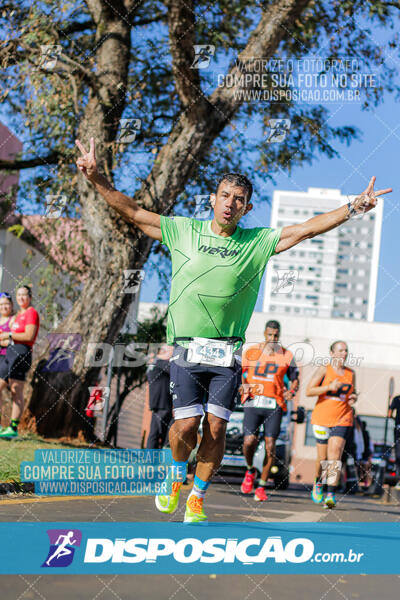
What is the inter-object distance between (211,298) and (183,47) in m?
8.24

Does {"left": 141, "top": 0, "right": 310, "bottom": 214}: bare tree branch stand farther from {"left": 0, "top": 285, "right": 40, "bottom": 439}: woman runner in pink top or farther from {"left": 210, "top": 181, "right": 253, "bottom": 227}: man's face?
{"left": 210, "top": 181, "right": 253, "bottom": 227}: man's face

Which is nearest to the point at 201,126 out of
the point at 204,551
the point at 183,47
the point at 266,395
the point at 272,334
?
the point at 183,47

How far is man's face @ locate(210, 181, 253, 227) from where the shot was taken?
5.12 m

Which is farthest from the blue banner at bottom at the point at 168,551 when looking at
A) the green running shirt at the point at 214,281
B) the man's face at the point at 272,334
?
the man's face at the point at 272,334

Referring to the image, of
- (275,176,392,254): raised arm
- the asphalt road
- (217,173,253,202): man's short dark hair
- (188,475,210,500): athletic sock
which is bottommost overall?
the asphalt road

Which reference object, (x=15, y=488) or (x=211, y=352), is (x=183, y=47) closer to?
(x=15, y=488)

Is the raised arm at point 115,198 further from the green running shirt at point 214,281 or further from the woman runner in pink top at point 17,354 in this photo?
the woman runner in pink top at point 17,354

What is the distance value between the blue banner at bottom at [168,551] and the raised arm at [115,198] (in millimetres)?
1931

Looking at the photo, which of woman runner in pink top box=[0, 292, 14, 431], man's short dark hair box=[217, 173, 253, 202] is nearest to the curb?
woman runner in pink top box=[0, 292, 14, 431]

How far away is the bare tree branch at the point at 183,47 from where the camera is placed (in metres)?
12.4

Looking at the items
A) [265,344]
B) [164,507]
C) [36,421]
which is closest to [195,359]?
[164,507]

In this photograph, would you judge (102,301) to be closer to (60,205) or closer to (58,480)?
(60,205)

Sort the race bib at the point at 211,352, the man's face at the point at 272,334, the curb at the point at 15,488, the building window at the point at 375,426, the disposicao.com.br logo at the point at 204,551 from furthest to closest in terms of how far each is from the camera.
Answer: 1. the building window at the point at 375,426
2. the man's face at the point at 272,334
3. the curb at the point at 15,488
4. the race bib at the point at 211,352
5. the disposicao.com.br logo at the point at 204,551

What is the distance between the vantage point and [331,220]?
17.0 ft
